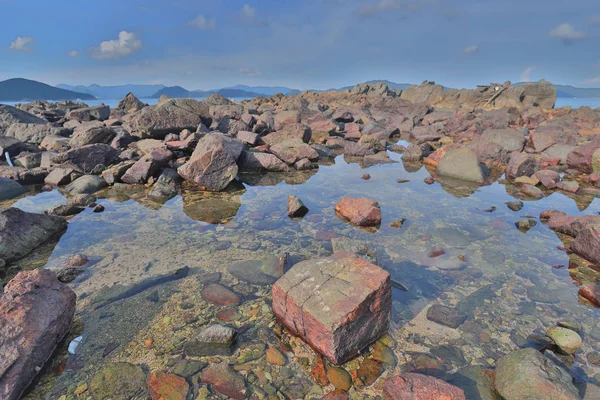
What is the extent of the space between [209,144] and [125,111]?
22.6 m

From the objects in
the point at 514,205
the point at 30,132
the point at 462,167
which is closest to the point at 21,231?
the point at 514,205

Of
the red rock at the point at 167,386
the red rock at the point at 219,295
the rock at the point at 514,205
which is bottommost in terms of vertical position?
the red rock at the point at 167,386

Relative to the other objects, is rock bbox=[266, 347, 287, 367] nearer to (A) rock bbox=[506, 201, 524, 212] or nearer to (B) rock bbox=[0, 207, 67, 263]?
(B) rock bbox=[0, 207, 67, 263]

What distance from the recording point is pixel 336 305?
338 centimetres

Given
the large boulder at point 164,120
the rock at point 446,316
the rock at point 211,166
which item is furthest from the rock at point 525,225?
the large boulder at point 164,120

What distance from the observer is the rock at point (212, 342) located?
3.55 m

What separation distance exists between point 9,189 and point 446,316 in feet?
38.3

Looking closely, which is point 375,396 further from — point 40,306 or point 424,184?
point 424,184

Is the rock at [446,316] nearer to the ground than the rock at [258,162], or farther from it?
nearer to the ground

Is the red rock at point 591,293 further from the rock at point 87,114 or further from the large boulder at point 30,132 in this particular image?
the rock at point 87,114

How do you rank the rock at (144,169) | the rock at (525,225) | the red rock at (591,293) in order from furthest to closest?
the rock at (144,169)
the rock at (525,225)
the red rock at (591,293)

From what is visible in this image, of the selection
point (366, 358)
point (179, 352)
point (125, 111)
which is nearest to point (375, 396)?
point (366, 358)

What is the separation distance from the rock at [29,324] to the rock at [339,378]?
9.87 feet

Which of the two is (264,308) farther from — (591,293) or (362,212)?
(591,293)
